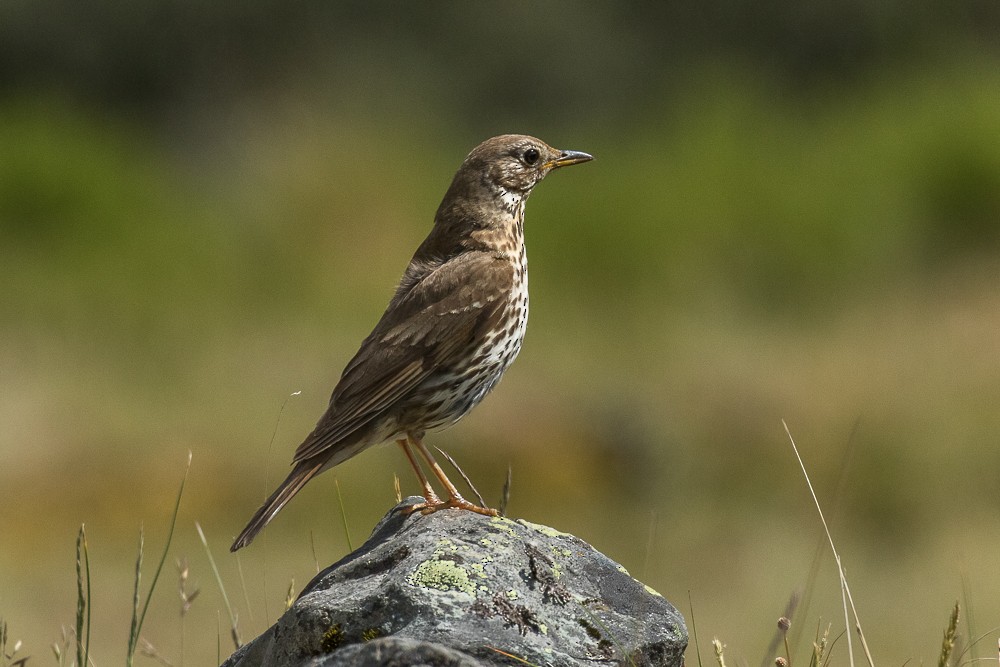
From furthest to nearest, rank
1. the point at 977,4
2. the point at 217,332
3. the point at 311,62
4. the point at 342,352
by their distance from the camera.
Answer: the point at 977,4 < the point at 311,62 < the point at 217,332 < the point at 342,352

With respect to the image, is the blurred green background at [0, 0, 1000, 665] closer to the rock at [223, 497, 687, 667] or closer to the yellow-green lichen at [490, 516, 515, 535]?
the yellow-green lichen at [490, 516, 515, 535]

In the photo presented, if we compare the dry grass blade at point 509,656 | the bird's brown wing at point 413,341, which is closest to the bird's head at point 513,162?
the bird's brown wing at point 413,341

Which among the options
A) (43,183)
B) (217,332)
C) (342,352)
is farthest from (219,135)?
(342,352)

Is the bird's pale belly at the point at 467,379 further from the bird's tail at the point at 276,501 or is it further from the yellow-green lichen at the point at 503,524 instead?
the yellow-green lichen at the point at 503,524

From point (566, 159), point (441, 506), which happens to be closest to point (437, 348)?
point (441, 506)

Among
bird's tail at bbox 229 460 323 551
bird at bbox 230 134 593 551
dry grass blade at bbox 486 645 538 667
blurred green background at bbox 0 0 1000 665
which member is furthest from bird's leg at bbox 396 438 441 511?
dry grass blade at bbox 486 645 538 667

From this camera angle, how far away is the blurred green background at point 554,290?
40.4ft

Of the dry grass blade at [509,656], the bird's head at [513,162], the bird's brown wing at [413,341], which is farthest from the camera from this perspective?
the bird's head at [513,162]

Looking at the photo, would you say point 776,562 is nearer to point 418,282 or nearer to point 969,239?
point 969,239

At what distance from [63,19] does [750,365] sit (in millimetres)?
14285

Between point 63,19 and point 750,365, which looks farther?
point 63,19

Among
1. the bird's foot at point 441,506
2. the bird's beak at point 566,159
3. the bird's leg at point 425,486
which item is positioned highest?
the bird's beak at point 566,159

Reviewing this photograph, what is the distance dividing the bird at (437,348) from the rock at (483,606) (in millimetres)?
640

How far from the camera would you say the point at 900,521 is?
1289 centimetres
